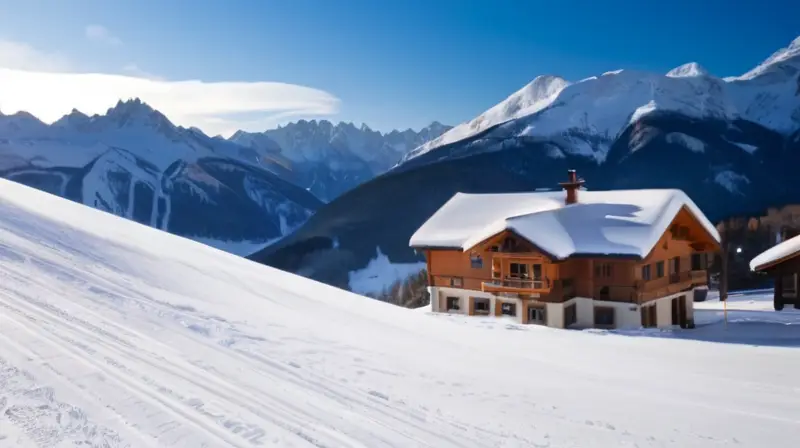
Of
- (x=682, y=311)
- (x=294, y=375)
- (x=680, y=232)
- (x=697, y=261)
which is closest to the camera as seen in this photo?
(x=294, y=375)

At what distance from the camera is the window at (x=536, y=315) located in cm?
2748

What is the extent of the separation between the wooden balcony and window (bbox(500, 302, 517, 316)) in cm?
147

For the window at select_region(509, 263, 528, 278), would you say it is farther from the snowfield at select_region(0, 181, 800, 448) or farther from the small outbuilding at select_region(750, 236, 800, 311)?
the snowfield at select_region(0, 181, 800, 448)

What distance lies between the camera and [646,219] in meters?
26.8

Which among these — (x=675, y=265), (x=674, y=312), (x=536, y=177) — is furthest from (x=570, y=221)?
(x=536, y=177)

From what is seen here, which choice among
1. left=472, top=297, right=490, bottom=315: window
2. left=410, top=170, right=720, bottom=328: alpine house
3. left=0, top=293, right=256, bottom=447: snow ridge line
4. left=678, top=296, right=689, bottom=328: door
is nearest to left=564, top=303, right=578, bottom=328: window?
left=410, top=170, right=720, bottom=328: alpine house

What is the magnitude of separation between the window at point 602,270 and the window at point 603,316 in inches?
62.5

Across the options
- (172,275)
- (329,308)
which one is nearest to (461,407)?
(329,308)

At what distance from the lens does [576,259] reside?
→ 27.0 meters

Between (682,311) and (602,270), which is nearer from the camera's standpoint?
(602,270)

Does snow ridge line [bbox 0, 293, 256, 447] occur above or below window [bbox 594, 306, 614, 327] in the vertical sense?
above

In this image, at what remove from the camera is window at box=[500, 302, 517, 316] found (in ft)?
94.0

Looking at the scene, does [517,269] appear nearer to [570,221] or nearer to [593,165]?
[570,221]

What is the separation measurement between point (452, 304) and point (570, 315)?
21.7 ft
